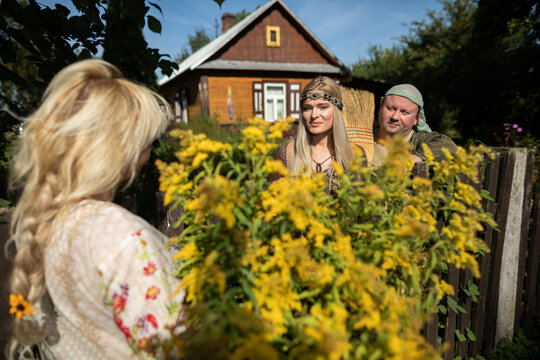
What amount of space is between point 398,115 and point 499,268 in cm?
139

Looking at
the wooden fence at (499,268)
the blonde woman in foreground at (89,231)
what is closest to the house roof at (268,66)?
the wooden fence at (499,268)

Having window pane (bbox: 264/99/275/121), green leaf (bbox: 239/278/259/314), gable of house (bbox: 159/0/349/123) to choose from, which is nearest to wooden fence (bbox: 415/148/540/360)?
green leaf (bbox: 239/278/259/314)

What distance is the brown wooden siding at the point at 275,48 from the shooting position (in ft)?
51.9

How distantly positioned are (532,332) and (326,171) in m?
2.39

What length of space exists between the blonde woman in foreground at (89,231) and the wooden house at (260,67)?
1436 cm

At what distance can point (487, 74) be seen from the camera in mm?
14984

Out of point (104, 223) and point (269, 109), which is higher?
point (269, 109)

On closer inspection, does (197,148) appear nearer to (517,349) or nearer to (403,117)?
(403,117)

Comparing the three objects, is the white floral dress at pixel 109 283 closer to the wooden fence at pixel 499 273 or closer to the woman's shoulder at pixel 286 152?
the woman's shoulder at pixel 286 152

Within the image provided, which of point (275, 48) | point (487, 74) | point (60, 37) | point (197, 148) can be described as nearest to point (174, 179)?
point (197, 148)

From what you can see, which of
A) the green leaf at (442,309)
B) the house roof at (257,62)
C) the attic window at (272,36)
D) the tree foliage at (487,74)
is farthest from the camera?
the attic window at (272,36)

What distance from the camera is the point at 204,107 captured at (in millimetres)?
15477

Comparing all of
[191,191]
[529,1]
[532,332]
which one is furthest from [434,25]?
[191,191]

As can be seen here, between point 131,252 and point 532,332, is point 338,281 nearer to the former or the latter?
point 131,252
